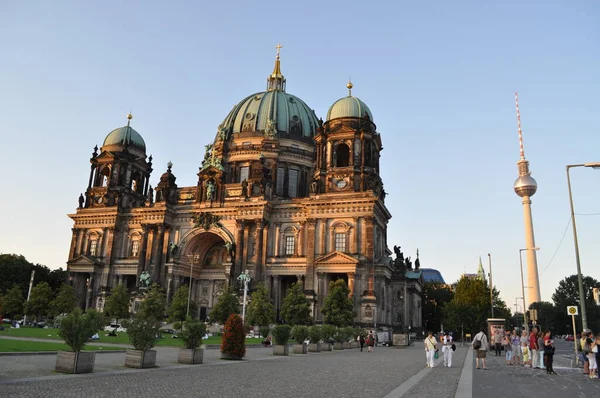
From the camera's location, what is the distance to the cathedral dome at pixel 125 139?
3113 inches

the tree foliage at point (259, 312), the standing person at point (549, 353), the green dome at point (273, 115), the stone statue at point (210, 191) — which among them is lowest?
the standing person at point (549, 353)

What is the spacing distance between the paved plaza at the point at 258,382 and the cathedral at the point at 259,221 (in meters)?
36.1

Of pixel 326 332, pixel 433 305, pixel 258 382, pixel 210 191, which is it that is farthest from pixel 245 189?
pixel 433 305

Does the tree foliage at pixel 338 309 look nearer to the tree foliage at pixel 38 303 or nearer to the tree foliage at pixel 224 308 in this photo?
the tree foliage at pixel 224 308

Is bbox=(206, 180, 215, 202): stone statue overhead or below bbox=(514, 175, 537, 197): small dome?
below

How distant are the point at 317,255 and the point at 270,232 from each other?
25.7ft

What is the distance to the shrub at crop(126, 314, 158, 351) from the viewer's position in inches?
734

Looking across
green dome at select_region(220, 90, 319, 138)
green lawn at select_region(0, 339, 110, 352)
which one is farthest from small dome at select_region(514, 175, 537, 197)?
green lawn at select_region(0, 339, 110, 352)

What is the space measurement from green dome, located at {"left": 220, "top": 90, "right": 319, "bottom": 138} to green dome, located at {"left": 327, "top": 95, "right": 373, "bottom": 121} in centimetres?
1423

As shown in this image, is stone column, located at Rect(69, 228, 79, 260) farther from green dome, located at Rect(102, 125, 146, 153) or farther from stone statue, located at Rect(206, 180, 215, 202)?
stone statue, located at Rect(206, 180, 215, 202)

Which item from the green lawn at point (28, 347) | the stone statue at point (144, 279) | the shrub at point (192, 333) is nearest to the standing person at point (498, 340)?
the shrub at point (192, 333)

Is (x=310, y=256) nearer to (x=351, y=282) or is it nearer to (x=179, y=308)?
→ (x=351, y=282)

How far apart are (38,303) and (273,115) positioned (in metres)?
43.6

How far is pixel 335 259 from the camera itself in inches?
2285
